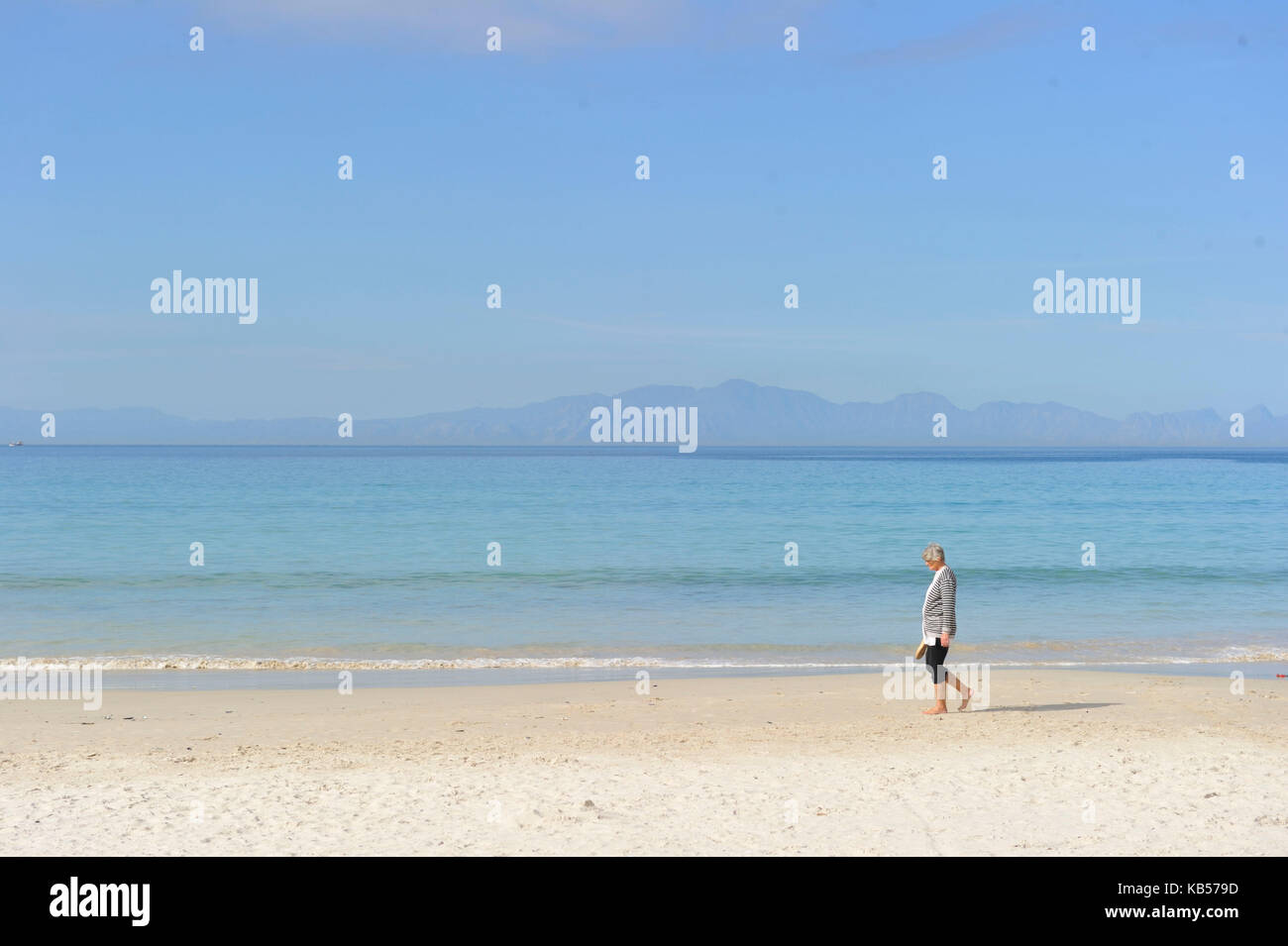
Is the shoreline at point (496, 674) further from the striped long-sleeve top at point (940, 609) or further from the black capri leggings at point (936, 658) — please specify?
the striped long-sleeve top at point (940, 609)

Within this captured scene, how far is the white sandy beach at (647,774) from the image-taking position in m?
6.72

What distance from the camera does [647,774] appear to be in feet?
28.1

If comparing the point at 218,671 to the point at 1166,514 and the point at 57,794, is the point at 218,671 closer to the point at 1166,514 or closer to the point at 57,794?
the point at 57,794

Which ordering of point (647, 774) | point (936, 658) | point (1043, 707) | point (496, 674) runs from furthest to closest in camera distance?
point (496, 674)
point (1043, 707)
point (936, 658)
point (647, 774)

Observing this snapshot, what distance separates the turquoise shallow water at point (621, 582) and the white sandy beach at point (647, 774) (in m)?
3.53

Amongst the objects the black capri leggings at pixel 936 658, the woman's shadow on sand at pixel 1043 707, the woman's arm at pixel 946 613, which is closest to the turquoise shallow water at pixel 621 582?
the woman's shadow on sand at pixel 1043 707

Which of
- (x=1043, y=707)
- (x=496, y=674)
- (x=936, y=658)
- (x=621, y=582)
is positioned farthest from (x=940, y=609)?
(x=621, y=582)

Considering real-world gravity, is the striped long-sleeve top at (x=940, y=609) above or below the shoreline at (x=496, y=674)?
above

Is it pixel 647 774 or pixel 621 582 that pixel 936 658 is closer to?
pixel 647 774

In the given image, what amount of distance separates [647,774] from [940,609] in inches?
163

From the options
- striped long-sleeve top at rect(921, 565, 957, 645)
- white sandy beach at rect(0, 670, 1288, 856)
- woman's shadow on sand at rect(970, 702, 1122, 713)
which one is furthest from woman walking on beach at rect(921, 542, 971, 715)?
woman's shadow on sand at rect(970, 702, 1122, 713)

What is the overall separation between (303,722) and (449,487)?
64.4 m
